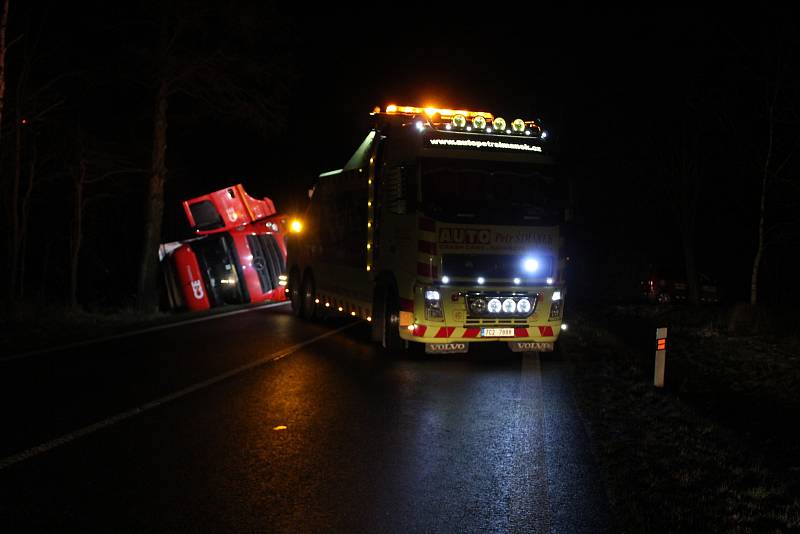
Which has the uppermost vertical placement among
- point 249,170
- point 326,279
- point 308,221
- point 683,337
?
point 249,170

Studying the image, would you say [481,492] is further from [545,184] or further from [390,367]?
[545,184]

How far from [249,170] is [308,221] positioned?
2858cm

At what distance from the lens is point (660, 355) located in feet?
32.1

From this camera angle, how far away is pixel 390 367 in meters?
10.9

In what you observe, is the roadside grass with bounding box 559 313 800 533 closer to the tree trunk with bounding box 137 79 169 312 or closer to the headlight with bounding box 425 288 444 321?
the headlight with bounding box 425 288 444 321

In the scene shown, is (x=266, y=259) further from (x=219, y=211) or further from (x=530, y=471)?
(x=530, y=471)

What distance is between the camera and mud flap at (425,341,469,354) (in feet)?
36.4

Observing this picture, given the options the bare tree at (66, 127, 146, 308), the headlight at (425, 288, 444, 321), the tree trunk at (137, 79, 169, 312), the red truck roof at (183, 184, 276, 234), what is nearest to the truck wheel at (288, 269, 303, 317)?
the tree trunk at (137, 79, 169, 312)

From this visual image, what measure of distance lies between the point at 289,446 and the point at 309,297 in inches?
405

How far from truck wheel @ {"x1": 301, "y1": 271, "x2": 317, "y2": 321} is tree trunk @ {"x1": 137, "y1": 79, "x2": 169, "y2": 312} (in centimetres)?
493

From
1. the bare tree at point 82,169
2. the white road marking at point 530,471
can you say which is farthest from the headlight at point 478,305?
the bare tree at point 82,169

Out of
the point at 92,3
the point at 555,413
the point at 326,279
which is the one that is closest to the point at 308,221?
the point at 326,279

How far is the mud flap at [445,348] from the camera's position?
36.4 feet

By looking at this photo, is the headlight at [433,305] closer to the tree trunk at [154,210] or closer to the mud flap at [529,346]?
the mud flap at [529,346]
